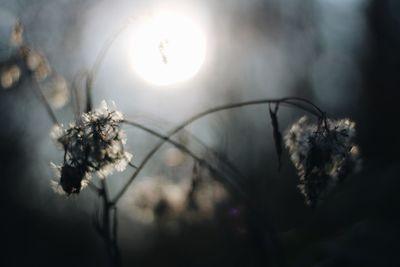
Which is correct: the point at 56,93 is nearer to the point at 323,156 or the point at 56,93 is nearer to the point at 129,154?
the point at 129,154

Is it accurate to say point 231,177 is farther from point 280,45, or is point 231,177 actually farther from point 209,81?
point 280,45

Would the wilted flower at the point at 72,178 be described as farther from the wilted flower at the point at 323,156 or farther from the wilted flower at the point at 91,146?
the wilted flower at the point at 323,156

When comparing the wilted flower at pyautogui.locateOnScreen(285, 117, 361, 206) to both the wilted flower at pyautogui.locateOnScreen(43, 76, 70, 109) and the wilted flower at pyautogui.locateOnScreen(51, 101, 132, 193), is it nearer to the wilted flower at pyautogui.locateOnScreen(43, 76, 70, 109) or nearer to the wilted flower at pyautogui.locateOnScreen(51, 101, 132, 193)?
the wilted flower at pyautogui.locateOnScreen(51, 101, 132, 193)

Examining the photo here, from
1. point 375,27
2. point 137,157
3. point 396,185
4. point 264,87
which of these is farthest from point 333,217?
point 375,27

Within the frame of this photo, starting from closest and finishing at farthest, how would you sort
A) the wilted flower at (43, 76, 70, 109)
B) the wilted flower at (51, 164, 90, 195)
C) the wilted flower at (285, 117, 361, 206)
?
1. the wilted flower at (51, 164, 90, 195)
2. the wilted flower at (285, 117, 361, 206)
3. the wilted flower at (43, 76, 70, 109)

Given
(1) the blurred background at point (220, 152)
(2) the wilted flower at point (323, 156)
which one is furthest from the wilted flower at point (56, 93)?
(2) the wilted flower at point (323, 156)

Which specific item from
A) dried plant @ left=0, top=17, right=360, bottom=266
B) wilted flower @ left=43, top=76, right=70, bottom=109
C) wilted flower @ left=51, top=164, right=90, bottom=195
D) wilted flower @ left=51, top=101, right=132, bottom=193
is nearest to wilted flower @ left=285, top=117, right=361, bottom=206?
dried plant @ left=0, top=17, right=360, bottom=266
